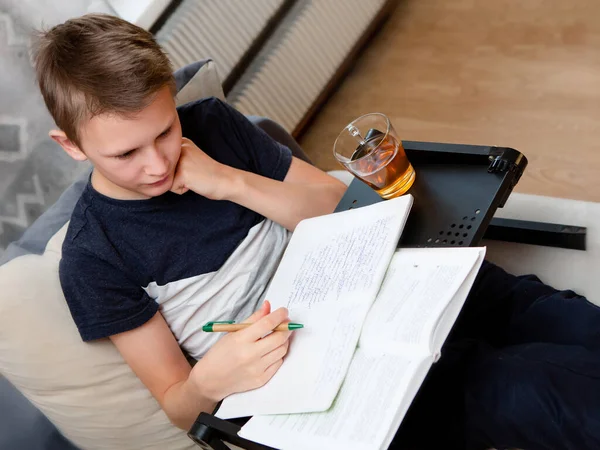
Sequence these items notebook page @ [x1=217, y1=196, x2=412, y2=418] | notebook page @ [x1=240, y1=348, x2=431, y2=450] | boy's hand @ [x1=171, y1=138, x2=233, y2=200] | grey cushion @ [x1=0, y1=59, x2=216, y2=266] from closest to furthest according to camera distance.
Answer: notebook page @ [x1=240, y1=348, x2=431, y2=450], notebook page @ [x1=217, y1=196, x2=412, y2=418], boy's hand @ [x1=171, y1=138, x2=233, y2=200], grey cushion @ [x1=0, y1=59, x2=216, y2=266]

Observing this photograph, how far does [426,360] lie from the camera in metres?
0.86

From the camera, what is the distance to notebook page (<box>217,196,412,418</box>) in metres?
0.95

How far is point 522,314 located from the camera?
4.00 feet

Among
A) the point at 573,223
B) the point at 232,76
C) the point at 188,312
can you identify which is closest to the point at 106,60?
the point at 188,312

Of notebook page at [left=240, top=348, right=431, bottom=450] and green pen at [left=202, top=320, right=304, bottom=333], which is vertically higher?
green pen at [left=202, top=320, right=304, bottom=333]

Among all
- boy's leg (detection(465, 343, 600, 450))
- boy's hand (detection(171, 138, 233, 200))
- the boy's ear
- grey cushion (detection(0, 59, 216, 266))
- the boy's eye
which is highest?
the boy's ear

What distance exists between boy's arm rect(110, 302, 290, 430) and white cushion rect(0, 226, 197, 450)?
81mm

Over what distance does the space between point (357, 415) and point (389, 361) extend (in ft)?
0.29

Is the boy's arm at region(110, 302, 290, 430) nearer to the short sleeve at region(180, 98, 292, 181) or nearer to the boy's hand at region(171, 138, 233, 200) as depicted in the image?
the boy's hand at region(171, 138, 233, 200)

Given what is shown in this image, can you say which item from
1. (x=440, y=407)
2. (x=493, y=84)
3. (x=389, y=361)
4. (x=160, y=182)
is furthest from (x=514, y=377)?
(x=493, y=84)

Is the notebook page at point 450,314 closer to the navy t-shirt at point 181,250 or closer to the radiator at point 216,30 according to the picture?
the navy t-shirt at point 181,250

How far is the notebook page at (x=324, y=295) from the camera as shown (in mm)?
945

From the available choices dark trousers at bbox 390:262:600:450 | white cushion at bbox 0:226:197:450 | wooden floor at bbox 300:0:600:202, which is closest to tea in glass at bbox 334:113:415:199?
dark trousers at bbox 390:262:600:450

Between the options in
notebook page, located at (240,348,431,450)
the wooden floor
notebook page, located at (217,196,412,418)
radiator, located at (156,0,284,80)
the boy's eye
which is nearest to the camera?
notebook page, located at (240,348,431,450)
